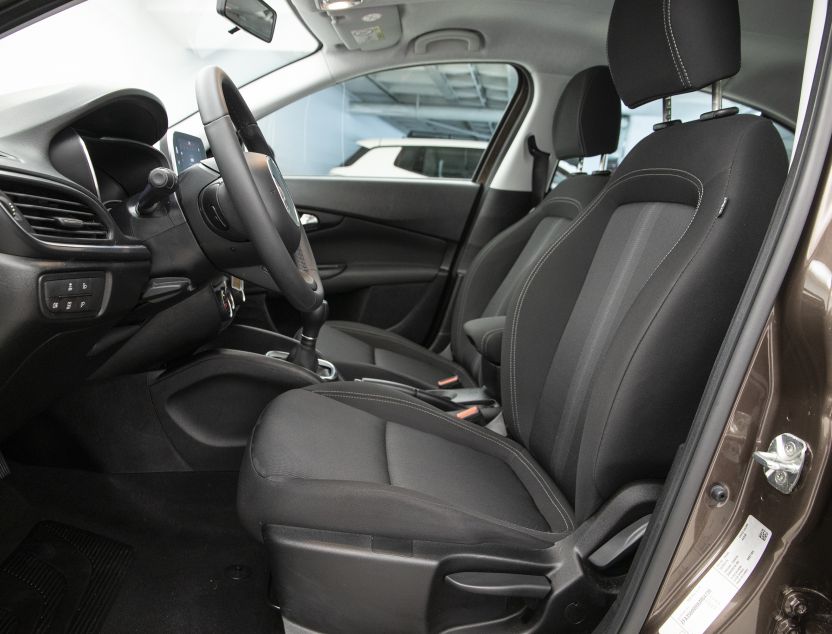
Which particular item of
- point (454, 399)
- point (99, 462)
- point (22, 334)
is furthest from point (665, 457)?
point (99, 462)

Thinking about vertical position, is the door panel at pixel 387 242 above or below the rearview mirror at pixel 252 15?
below

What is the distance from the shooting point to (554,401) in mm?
1278

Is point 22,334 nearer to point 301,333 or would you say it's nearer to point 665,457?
point 301,333

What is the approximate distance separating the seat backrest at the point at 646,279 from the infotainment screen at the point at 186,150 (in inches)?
42.2

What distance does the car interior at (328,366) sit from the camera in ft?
3.22

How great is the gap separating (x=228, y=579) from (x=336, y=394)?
46 centimetres

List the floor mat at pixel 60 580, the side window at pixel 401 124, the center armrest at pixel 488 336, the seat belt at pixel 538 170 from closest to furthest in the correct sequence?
the floor mat at pixel 60 580 < the center armrest at pixel 488 336 < the side window at pixel 401 124 < the seat belt at pixel 538 170

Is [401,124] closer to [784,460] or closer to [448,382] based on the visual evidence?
[448,382]

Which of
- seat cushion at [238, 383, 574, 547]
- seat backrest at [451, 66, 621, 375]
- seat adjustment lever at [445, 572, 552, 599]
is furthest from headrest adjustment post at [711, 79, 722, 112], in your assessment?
seat adjustment lever at [445, 572, 552, 599]

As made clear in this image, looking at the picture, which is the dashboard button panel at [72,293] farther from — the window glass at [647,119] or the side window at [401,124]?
the side window at [401,124]

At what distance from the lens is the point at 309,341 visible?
1.60 m

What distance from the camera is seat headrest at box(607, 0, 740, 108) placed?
103cm

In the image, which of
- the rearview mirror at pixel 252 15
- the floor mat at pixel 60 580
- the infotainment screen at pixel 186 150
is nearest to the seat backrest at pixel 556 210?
the rearview mirror at pixel 252 15

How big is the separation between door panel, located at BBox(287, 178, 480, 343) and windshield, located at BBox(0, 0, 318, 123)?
0.53m
